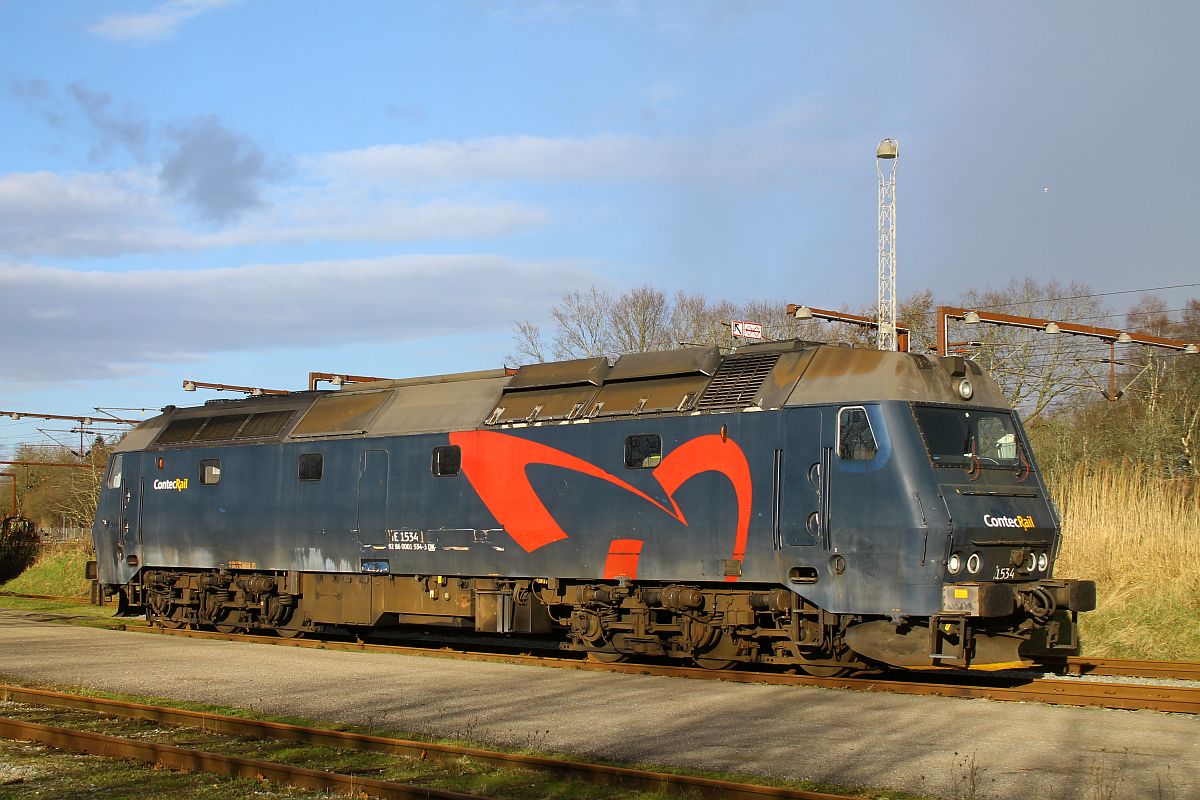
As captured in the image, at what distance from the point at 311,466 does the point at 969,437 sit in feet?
37.1

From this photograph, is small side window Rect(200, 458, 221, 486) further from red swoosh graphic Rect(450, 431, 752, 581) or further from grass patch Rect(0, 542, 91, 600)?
grass patch Rect(0, 542, 91, 600)

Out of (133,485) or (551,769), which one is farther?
(133,485)

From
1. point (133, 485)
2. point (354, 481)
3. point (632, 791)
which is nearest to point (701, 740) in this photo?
point (632, 791)

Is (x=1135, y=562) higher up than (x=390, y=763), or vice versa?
(x=1135, y=562)

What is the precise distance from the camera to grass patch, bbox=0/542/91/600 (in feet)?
125

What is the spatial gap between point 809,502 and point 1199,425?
3690 cm

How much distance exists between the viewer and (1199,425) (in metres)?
44.9

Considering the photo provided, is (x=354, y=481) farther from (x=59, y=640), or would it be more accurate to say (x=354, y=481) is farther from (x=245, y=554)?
(x=59, y=640)

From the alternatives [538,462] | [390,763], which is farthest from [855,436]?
[390,763]

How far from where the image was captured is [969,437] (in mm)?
14258

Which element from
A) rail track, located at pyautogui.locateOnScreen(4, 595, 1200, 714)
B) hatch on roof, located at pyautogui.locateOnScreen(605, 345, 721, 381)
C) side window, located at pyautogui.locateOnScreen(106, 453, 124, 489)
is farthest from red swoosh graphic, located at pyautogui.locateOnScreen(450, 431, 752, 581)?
side window, located at pyautogui.locateOnScreen(106, 453, 124, 489)

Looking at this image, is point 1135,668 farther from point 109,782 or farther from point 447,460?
point 109,782

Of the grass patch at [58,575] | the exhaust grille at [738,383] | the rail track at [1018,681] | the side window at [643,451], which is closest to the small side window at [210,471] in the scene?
the rail track at [1018,681]

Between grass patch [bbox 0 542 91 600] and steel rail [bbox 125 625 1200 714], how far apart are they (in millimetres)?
24659
